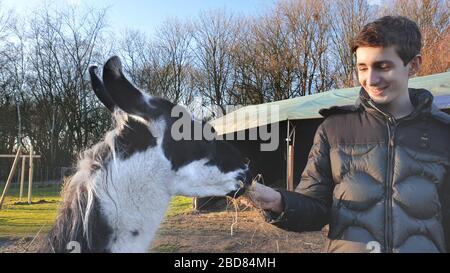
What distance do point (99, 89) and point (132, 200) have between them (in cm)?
39

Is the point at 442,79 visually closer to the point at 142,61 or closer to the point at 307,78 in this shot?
the point at 307,78

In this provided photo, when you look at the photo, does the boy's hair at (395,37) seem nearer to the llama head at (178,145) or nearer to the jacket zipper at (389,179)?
the jacket zipper at (389,179)

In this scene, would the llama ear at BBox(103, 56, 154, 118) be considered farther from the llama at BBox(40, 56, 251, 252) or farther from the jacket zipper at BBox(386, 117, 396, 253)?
the jacket zipper at BBox(386, 117, 396, 253)

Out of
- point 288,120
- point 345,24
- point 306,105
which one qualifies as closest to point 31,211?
point 288,120

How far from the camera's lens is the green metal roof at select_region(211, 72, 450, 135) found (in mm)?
4633

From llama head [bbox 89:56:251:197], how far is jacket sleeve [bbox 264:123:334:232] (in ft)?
0.59

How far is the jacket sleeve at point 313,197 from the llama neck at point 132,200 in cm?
40

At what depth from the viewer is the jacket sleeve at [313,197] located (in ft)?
4.34

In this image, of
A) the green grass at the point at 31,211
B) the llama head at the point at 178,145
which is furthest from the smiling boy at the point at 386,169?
the green grass at the point at 31,211

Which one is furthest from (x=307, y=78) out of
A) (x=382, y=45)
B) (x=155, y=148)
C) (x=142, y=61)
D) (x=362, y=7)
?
(x=155, y=148)

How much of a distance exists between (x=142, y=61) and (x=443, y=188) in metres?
1.44

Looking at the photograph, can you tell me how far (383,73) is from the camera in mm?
1289

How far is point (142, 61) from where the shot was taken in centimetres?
189
